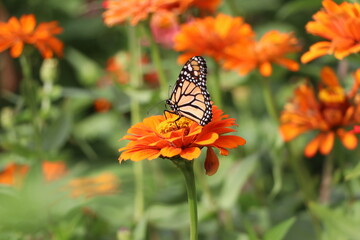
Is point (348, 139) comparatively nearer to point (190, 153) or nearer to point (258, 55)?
point (258, 55)

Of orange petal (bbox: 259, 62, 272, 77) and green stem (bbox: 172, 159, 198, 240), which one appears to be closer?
green stem (bbox: 172, 159, 198, 240)

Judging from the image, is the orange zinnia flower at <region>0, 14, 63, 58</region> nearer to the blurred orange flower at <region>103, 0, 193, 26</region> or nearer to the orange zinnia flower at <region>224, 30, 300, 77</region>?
the blurred orange flower at <region>103, 0, 193, 26</region>

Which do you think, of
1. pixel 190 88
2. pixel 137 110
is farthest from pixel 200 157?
pixel 190 88

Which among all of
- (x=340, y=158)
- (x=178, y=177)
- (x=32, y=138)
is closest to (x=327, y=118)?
(x=340, y=158)

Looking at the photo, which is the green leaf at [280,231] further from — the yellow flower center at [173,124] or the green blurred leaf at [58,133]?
the green blurred leaf at [58,133]

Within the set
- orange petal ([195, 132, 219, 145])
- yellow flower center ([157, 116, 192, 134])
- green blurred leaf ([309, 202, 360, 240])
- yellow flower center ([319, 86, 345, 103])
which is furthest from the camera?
yellow flower center ([319, 86, 345, 103])

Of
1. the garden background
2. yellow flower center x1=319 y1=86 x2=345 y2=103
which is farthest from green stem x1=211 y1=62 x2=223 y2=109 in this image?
yellow flower center x1=319 y1=86 x2=345 y2=103

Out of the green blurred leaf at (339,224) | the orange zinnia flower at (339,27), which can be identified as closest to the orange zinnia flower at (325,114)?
the green blurred leaf at (339,224)
